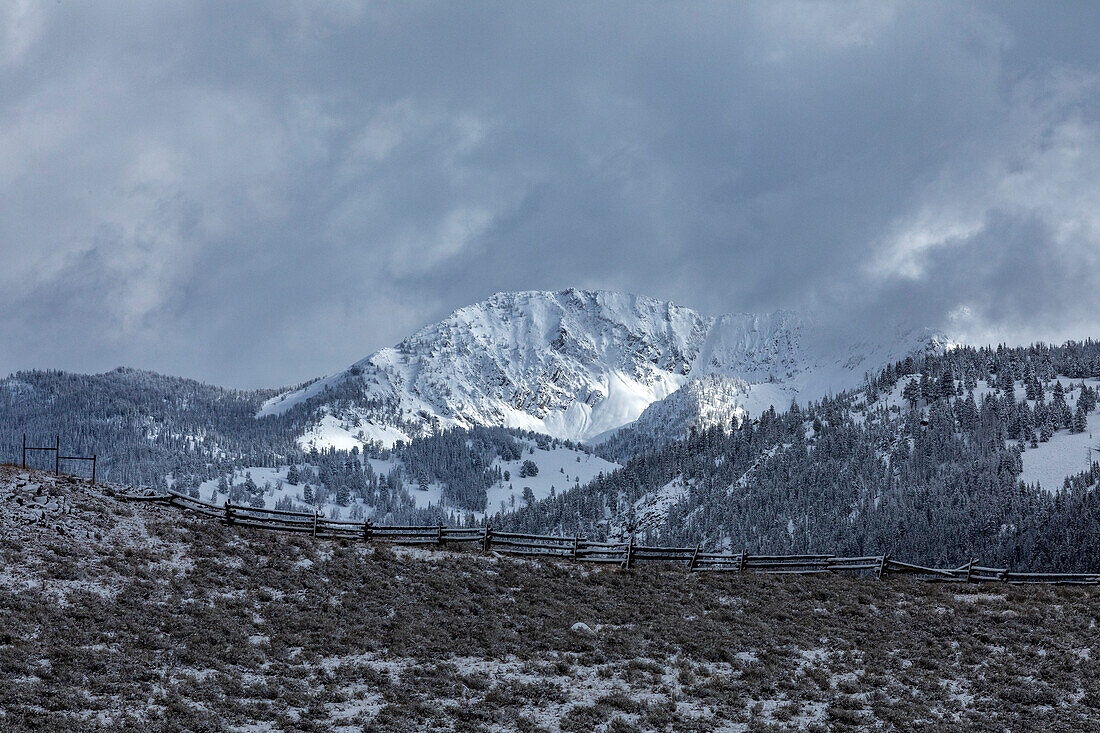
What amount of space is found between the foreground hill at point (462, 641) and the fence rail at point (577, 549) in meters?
2.11

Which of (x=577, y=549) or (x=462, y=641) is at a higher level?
(x=577, y=549)

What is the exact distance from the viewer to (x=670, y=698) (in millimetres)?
25625

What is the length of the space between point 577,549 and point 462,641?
16483 mm

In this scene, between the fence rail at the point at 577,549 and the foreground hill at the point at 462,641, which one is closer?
the foreground hill at the point at 462,641

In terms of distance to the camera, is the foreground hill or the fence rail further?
the fence rail

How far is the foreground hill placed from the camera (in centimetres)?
2361

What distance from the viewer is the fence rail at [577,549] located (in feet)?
148

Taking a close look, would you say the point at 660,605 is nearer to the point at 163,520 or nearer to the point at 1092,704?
the point at 1092,704

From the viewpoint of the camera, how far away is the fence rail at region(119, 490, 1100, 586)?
148 feet

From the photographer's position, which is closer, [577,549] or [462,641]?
[462,641]

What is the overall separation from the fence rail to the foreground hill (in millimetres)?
2106

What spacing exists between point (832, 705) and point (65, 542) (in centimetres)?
2946

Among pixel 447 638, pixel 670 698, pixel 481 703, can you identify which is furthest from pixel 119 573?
pixel 670 698

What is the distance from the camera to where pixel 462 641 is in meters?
30.6
